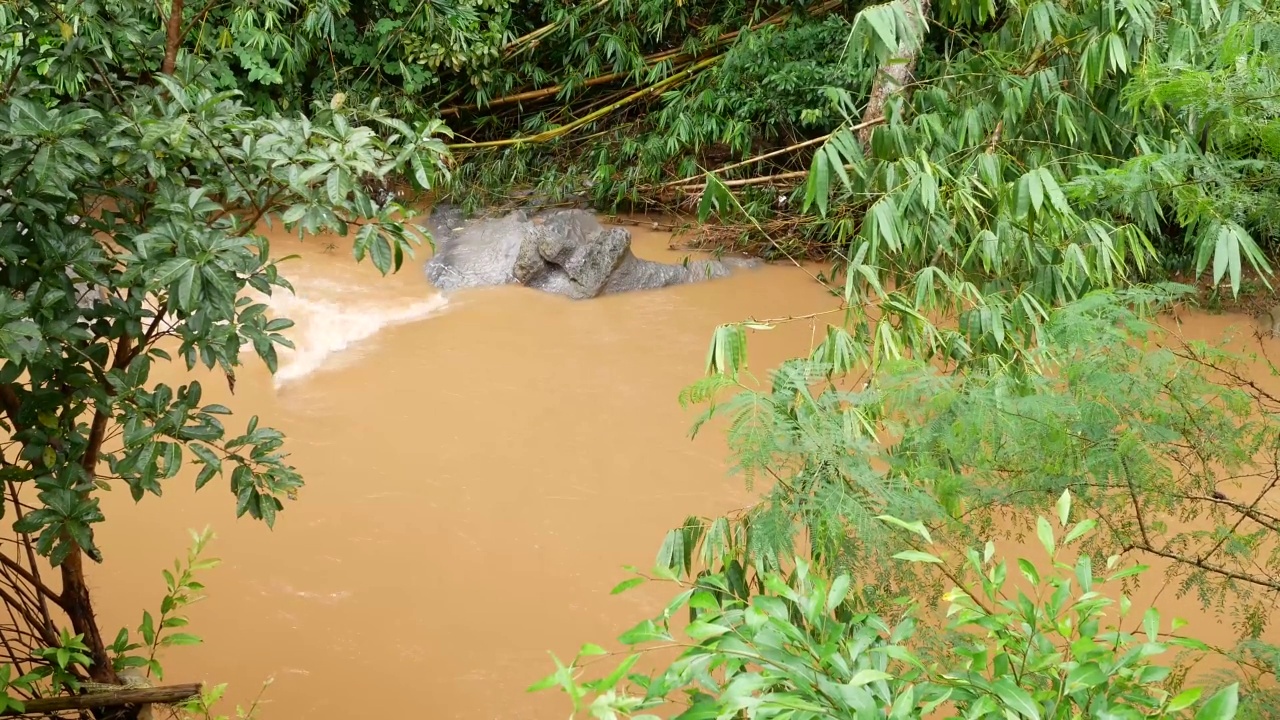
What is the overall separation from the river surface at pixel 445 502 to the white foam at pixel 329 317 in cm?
1

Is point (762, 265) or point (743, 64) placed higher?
point (743, 64)

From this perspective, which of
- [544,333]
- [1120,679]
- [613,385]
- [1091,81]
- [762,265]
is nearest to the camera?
[1120,679]

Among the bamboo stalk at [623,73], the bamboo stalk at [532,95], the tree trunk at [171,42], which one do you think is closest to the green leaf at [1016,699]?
the tree trunk at [171,42]

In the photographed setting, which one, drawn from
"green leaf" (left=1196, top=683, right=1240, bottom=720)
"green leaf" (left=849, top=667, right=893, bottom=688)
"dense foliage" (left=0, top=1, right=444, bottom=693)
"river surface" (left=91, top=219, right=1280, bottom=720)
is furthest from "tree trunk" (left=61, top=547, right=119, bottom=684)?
"green leaf" (left=1196, top=683, right=1240, bottom=720)

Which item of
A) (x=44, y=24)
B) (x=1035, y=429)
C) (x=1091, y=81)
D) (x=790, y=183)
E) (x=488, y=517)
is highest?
(x=44, y=24)

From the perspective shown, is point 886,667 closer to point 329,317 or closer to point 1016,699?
point 1016,699

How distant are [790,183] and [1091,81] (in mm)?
3289

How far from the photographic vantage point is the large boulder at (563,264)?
5.16m

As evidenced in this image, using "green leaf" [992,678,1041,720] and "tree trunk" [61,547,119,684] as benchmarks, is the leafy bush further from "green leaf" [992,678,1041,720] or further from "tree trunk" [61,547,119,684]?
"tree trunk" [61,547,119,684]

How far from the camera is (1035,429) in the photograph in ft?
5.19

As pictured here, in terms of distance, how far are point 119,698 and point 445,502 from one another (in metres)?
1.68

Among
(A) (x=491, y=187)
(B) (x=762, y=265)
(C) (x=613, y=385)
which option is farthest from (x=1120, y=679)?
(A) (x=491, y=187)

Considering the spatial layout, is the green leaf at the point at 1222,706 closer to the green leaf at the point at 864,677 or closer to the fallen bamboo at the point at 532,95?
the green leaf at the point at 864,677

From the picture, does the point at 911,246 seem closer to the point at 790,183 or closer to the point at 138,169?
the point at 138,169
